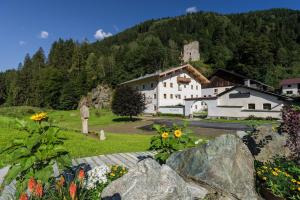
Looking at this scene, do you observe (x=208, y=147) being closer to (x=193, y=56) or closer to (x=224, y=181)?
(x=224, y=181)

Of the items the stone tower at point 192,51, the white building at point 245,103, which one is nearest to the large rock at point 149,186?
the white building at point 245,103

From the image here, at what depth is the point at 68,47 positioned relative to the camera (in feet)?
332

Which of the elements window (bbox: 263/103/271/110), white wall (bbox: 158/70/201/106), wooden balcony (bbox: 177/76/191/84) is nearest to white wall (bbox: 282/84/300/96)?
white wall (bbox: 158/70/201/106)

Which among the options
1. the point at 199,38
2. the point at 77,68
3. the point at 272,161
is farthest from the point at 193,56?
the point at 272,161

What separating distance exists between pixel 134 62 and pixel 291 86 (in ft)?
144

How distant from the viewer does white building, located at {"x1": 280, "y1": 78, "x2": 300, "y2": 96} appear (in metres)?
56.1

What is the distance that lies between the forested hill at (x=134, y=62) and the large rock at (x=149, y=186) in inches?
2717

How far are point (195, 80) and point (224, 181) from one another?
53.9m

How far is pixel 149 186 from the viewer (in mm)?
3580

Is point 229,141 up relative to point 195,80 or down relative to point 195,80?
down

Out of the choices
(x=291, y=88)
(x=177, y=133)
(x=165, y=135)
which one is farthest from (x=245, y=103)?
(x=165, y=135)

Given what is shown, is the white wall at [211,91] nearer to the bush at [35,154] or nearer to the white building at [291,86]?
the white building at [291,86]

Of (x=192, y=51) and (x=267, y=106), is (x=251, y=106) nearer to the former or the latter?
(x=267, y=106)

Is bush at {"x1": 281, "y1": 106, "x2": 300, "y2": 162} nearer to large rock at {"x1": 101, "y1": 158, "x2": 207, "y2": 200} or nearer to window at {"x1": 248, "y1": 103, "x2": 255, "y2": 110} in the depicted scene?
large rock at {"x1": 101, "y1": 158, "x2": 207, "y2": 200}
